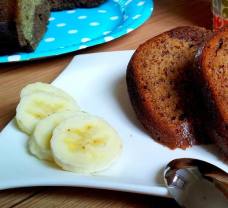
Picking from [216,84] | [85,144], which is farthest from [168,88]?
[85,144]

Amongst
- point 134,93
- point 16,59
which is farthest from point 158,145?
point 16,59

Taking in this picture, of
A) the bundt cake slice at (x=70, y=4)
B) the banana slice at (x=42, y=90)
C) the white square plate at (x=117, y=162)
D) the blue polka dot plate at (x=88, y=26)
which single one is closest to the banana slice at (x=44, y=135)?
the white square plate at (x=117, y=162)

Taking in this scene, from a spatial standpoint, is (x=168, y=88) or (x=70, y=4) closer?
(x=168, y=88)

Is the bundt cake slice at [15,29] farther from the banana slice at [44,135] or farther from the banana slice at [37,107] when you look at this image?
the banana slice at [44,135]

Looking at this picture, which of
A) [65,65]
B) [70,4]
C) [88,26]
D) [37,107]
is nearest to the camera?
[37,107]

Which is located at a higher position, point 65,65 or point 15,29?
point 15,29

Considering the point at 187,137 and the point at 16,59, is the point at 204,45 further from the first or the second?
the point at 16,59

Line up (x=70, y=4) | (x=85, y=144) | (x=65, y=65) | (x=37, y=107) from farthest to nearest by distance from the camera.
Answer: (x=70, y=4)
(x=65, y=65)
(x=37, y=107)
(x=85, y=144)

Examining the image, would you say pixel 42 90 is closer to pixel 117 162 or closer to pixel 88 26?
pixel 117 162
